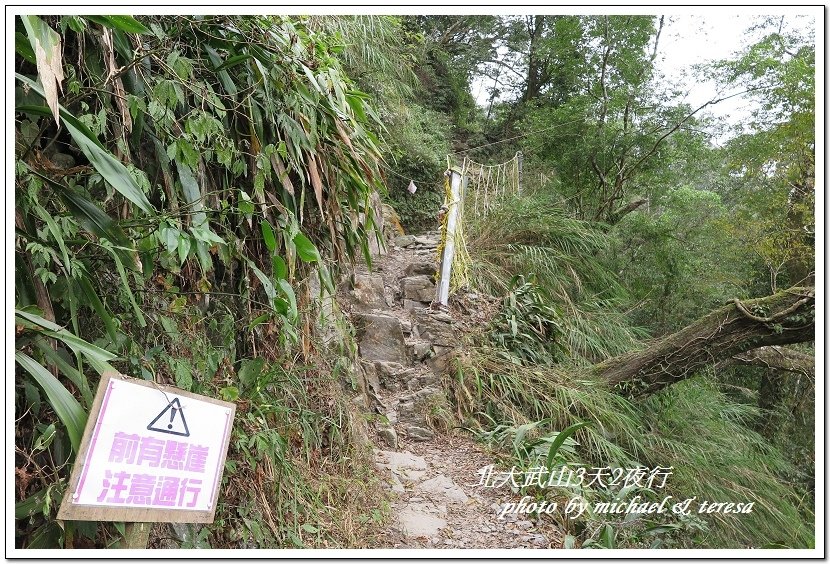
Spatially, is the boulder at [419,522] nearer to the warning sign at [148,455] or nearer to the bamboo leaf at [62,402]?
the warning sign at [148,455]

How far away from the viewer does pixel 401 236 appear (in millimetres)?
6207

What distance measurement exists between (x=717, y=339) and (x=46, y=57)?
11.0ft

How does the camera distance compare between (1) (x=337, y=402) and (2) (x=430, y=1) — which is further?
(1) (x=337, y=402)

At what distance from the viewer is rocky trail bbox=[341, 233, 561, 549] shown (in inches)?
84.7

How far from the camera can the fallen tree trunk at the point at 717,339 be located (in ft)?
9.14

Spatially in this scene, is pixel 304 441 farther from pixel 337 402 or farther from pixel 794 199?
pixel 794 199

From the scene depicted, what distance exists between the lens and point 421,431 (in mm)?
3100

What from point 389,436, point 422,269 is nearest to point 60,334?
point 389,436

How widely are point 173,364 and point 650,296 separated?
190 inches

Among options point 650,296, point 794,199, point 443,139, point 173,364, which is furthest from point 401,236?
point 173,364

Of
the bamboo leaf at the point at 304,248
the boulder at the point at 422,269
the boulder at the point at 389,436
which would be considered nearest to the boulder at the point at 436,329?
the boulder at the point at 422,269

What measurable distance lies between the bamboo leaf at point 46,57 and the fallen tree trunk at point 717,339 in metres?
3.25

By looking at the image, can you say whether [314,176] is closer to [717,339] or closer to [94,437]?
[94,437]

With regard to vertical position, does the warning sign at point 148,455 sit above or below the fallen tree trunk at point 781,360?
below
